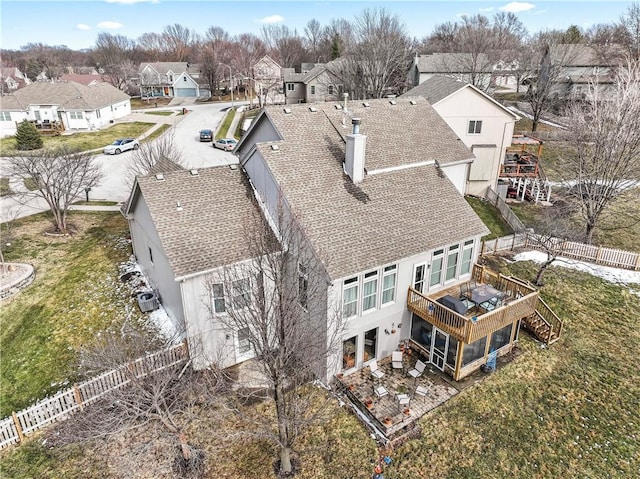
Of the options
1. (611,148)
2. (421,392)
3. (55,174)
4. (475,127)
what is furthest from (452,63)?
(421,392)

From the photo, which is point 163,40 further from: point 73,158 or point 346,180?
point 346,180

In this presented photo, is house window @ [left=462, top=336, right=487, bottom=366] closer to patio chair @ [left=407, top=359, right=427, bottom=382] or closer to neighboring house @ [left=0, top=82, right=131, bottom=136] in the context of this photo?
patio chair @ [left=407, top=359, right=427, bottom=382]

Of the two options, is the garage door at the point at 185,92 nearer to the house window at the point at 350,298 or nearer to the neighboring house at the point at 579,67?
the neighboring house at the point at 579,67

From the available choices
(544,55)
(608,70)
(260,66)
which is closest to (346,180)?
(544,55)

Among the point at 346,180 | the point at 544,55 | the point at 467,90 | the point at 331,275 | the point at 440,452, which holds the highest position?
the point at 544,55

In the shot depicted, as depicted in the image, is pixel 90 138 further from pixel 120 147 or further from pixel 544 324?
pixel 544 324

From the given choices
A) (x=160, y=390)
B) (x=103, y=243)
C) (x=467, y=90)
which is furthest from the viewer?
(x=467, y=90)
